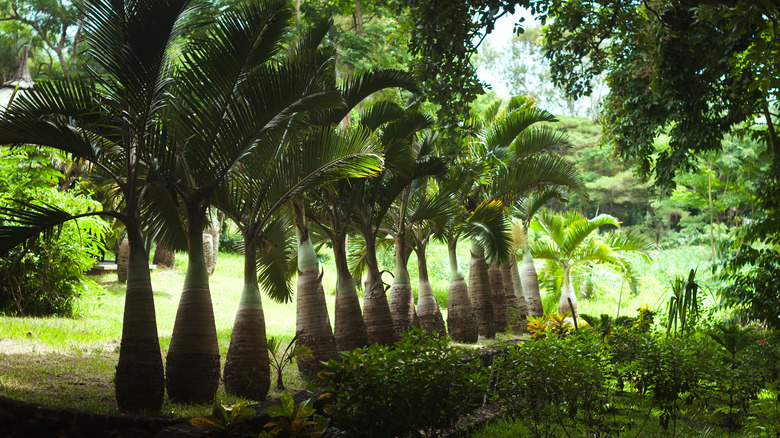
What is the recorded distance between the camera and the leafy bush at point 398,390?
3.83m

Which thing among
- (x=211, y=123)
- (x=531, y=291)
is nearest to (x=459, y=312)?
(x=531, y=291)

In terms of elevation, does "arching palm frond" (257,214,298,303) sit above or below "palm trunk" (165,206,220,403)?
above

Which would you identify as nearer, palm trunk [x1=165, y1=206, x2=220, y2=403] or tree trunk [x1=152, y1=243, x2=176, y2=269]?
palm trunk [x1=165, y1=206, x2=220, y2=403]

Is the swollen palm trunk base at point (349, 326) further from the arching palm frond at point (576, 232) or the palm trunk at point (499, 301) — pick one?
the arching palm frond at point (576, 232)

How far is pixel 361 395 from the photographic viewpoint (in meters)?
3.91

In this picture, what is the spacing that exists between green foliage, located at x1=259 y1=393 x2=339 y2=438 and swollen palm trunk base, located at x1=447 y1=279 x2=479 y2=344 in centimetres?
792

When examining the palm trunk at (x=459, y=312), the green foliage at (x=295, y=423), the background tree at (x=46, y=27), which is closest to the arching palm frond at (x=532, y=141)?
the palm trunk at (x=459, y=312)

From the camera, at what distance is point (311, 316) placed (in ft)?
24.0

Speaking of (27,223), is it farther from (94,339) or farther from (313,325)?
(94,339)

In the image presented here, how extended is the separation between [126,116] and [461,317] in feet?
25.2

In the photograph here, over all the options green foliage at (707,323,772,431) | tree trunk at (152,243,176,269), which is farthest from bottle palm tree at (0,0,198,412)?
tree trunk at (152,243,176,269)

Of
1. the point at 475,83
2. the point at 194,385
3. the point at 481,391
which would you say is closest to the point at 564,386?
the point at 481,391

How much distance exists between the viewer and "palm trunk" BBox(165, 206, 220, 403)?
18.2 feet

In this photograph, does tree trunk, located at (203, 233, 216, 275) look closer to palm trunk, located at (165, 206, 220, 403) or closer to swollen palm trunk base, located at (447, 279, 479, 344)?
Result: swollen palm trunk base, located at (447, 279, 479, 344)
